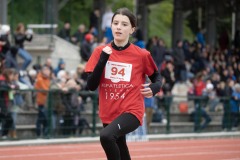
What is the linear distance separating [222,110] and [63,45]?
17.8 ft

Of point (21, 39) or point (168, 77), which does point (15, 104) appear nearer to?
point (21, 39)

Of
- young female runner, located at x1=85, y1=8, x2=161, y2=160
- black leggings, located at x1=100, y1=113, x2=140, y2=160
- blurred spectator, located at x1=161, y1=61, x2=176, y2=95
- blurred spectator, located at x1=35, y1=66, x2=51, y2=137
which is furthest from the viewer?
blurred spectator, located at x1=161, y1=61, x2=176, y2=95

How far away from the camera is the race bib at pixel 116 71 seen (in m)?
10.6

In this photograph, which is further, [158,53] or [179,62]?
[179,62]

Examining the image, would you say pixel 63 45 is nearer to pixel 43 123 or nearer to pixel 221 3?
pixel 43 123

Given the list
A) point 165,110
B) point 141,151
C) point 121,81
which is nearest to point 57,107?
point 141,151

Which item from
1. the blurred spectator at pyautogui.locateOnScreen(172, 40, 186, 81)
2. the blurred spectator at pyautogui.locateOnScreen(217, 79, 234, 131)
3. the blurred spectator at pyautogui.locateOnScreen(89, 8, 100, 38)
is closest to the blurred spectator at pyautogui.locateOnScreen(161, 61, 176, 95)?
the blurred spectator at pyautogui.locateOnScreen(217, 79, 234, 131)

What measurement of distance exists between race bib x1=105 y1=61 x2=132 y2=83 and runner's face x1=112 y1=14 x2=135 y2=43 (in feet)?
0.95

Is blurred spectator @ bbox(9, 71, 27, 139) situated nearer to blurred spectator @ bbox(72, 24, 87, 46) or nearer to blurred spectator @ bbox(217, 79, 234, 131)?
blurred spectator @ bbox(217, 79, 234, 131)

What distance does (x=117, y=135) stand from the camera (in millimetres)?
10258

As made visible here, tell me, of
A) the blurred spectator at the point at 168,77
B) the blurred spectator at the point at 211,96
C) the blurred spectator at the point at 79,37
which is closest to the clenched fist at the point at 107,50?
the blurred spectator at the point at 211,96

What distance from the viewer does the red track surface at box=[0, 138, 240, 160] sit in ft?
57.2

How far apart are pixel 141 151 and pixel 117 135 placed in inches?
356

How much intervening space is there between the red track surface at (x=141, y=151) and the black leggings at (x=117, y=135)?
630 cm
